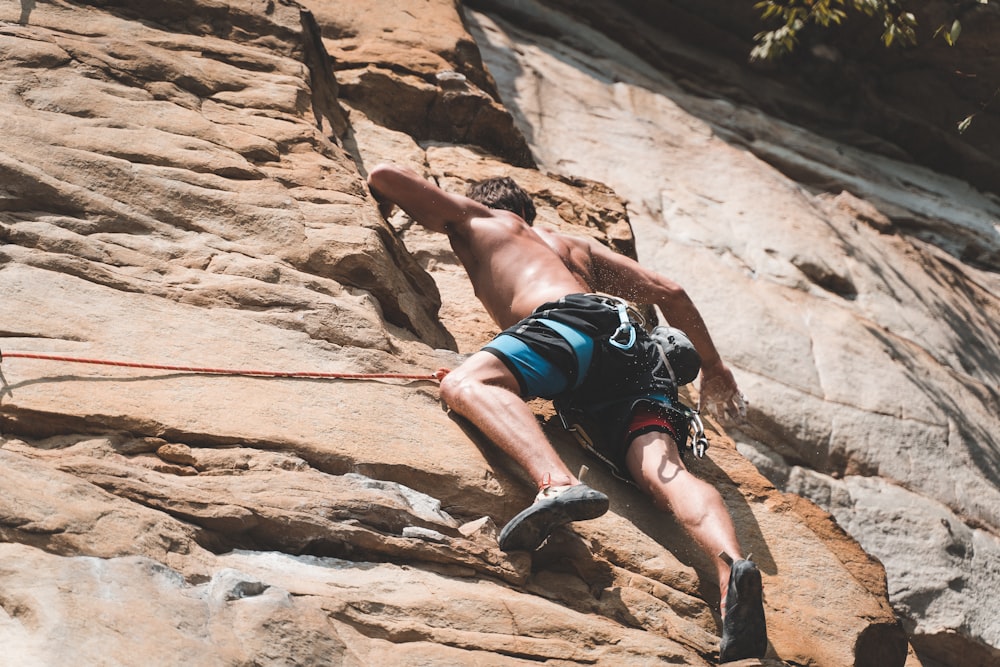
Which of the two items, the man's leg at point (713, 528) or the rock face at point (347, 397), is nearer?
the rock face at point (347, 397)

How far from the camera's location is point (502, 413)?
352cm

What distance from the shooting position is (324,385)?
3.54 metres

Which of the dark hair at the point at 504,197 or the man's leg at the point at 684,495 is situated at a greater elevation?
the dark hair at the point at 504,197

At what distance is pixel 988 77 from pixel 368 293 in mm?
8641

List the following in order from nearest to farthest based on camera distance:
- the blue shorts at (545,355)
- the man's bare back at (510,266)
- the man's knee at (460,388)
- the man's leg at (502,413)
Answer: the man's leg at (502,413)
the man's knee at (460,388)
the blue shorts at (545,355)
the man's bare back at (510,266)

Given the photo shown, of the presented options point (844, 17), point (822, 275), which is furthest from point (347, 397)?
point (844, 17)

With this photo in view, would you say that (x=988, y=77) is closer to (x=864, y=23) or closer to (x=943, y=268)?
(x=864, y=23)

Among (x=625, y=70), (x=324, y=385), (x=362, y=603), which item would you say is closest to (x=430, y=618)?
(x=362, y=603)

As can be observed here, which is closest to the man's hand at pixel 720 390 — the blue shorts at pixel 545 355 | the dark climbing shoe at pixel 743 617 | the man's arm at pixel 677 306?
the man's arm at pixel 677 306

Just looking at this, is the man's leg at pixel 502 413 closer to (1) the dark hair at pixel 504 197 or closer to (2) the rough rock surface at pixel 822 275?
(1) the dark hair at pixel 504 197

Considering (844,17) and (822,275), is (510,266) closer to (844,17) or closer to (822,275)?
(822,275)

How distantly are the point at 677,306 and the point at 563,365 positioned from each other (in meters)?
1.13

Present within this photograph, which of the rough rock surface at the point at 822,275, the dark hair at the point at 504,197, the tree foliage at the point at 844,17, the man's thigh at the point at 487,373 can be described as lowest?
the rough rock surface at the point at 822,275

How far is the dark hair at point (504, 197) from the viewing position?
4920mm
